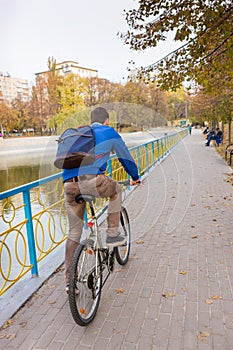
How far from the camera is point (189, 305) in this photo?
2.76 m

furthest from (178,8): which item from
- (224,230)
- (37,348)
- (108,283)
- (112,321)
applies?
(37,348)

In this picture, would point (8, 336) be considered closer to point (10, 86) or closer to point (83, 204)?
point (83, 204)

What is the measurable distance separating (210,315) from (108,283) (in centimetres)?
113

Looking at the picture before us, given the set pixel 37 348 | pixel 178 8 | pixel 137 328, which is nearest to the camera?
pixel 37 348

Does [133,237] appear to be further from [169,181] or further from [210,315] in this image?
[169,181]

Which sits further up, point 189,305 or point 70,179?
point 70,179

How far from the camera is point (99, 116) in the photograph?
2.82 m

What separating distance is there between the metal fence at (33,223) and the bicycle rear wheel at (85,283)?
84cm

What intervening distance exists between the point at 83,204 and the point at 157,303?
1.20 metres

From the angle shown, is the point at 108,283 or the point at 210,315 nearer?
the point at 210,315

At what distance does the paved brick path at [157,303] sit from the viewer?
7.67ft

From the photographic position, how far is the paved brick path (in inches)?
92.0

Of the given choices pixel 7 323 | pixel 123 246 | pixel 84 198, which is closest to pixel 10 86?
pixel 123 246

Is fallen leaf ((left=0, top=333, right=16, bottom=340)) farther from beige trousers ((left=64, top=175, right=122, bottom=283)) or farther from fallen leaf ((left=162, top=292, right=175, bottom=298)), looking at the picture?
fallen leaf ((left=162, top=292, right=175, bottom=298))
